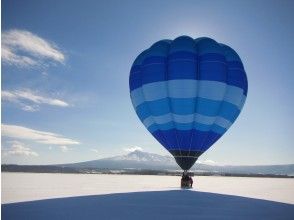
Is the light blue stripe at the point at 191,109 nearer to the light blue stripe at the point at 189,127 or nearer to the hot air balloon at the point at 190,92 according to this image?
the hot air balloon at the point at 190,92

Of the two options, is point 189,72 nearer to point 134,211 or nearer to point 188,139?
point 188,139

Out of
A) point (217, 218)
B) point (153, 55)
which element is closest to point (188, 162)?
point (153, 55)

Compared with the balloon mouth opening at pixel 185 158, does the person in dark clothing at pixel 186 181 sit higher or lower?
lower

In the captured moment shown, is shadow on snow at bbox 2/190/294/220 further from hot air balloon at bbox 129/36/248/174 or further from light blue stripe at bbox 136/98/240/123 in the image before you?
light blue stripe at bbox 136/98/240/123

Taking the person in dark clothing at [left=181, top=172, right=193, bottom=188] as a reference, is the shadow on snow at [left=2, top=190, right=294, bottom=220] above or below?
below

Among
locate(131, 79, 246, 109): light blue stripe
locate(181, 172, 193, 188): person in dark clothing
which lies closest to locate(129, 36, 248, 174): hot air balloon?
locate(131, 79, 246, 109): light blue stripe

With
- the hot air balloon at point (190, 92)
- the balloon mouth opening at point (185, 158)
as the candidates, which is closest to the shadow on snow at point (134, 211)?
the balloon mouth opening at point (185, 158)
